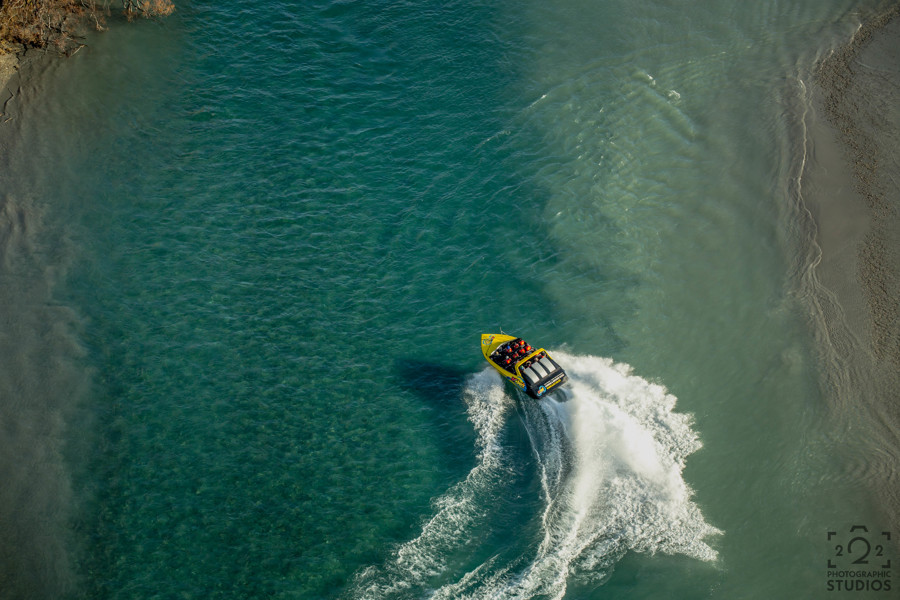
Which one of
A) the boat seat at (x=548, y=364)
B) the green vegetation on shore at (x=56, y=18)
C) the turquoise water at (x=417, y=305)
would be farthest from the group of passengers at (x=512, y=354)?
the green vegetation on shore at (x=56, y=18)

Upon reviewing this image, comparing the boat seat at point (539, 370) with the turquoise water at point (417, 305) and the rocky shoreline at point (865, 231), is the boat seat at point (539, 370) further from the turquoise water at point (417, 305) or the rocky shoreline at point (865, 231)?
the rocky shoreline at point (865, 231)

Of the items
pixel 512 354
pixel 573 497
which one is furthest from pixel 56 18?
pixel 573 497

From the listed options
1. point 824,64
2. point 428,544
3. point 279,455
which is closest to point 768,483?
point 428,544

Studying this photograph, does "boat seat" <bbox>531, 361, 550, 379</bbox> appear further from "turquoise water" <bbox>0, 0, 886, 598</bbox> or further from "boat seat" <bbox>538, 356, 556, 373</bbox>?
"turquoise water" <bbox>0, 0, 886, 598</bbox>

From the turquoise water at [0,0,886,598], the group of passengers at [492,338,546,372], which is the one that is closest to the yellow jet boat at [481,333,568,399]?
the group of passengers at [492,338,546,372]

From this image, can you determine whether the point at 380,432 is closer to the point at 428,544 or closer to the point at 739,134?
the point at 428,544

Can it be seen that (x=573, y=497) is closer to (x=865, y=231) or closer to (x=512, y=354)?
(x=512, y=354)
